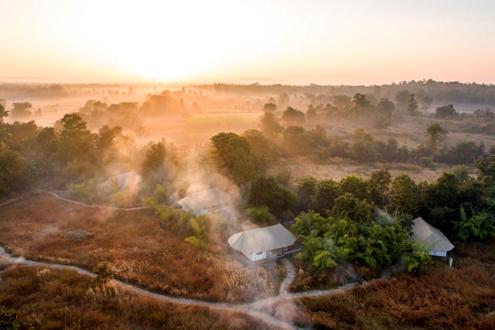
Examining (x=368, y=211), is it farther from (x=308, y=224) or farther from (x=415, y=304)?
(x=415, y=304)

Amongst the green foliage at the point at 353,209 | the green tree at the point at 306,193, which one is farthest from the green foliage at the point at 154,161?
the green foliage at the point at 353,209

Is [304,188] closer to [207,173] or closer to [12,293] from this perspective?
[207,173]

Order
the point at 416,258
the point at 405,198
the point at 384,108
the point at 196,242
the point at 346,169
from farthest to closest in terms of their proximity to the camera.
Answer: the point at 384,108 → the point at 346,169 → the point at 405,198 → the point at 196,242 → the point at 416,258

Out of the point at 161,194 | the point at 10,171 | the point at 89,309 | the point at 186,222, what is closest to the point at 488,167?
the point at 186,222

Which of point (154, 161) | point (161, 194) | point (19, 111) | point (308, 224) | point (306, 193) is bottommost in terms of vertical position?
point (161, 194)

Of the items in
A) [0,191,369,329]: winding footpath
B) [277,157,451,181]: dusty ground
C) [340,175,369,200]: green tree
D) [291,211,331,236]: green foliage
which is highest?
[340,175,369,200]: green tree

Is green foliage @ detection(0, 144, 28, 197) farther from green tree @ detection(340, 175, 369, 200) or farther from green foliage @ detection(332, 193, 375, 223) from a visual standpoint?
green tree @ detection(340, 175, 369, 200)

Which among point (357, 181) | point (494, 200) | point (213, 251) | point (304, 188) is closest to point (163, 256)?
point (213, 251)

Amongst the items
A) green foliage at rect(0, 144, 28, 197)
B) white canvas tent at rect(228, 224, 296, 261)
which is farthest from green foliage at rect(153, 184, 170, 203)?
green foliage at rect(0, 144, 28, 197)
